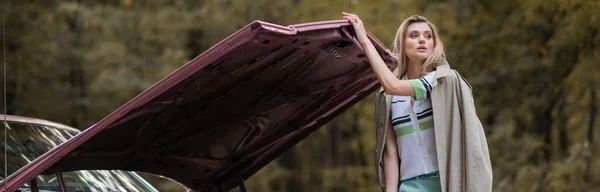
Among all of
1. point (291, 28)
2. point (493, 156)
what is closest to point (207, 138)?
point (291, 28)

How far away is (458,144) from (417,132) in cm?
22

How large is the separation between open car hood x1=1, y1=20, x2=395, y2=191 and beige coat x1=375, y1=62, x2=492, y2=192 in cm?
51

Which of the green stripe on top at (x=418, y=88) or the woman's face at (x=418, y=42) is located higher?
the woman's face at (x=418, y=42)

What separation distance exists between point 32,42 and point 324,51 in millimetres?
15937

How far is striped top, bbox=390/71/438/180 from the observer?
163 inches

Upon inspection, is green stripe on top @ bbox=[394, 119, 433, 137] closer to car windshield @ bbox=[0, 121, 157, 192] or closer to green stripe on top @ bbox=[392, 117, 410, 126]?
green stripe on top @ bbox=[392, 117, 410, 126]

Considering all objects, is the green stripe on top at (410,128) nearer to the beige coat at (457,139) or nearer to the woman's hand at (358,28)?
the beige coat at (457,139)

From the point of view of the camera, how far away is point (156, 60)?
67.2ft

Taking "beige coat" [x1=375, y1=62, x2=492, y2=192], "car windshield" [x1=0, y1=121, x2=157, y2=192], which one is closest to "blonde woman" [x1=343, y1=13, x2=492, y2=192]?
"beige coat" [x1=375, y1=62, x2=492, y2=192]

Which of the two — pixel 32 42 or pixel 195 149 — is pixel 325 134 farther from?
pixel 195 149

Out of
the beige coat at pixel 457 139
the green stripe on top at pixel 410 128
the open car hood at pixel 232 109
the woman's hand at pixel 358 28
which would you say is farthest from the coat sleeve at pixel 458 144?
the open car hood at pixel 232 109

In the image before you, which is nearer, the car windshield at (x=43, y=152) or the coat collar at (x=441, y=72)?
the coat collar at (x=441, y=72)

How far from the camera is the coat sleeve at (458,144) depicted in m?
4.05

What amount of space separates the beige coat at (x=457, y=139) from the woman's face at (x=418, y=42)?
0.20 metres
